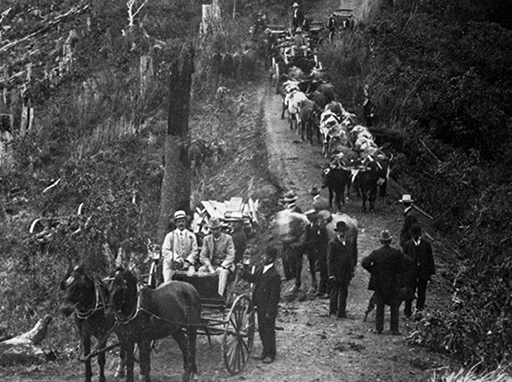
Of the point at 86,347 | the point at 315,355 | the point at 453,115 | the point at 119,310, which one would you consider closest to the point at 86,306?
the point at 119,310

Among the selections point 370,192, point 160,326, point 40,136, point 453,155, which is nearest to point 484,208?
point 370,192

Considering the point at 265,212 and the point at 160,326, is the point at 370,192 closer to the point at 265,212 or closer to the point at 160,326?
the point at 265,212

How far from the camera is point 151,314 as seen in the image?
470 inches

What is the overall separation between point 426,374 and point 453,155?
550 inches

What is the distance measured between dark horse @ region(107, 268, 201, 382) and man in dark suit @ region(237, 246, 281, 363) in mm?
902

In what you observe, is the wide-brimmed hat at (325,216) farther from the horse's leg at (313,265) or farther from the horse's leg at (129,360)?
the horse's leg at (129,360)

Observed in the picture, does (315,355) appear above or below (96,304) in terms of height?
below

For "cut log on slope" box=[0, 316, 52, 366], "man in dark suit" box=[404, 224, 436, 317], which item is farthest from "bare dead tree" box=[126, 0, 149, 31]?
"man in dark suit" box=[404, 224, 436, 317]

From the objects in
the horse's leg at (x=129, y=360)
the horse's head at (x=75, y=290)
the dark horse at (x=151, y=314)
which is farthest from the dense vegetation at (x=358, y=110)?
the horse's head at (x=75, y=290)

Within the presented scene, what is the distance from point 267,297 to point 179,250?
1.73 meters

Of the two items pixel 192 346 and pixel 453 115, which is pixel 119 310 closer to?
pixel 192 346

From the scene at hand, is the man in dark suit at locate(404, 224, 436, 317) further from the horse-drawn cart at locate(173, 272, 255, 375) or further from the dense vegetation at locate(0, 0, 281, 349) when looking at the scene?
the dense vegetation at locate(0, 0, 281, 349)

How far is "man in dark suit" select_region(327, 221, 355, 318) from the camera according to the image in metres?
14.9

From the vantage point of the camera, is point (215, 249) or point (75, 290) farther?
point (215, 249)
